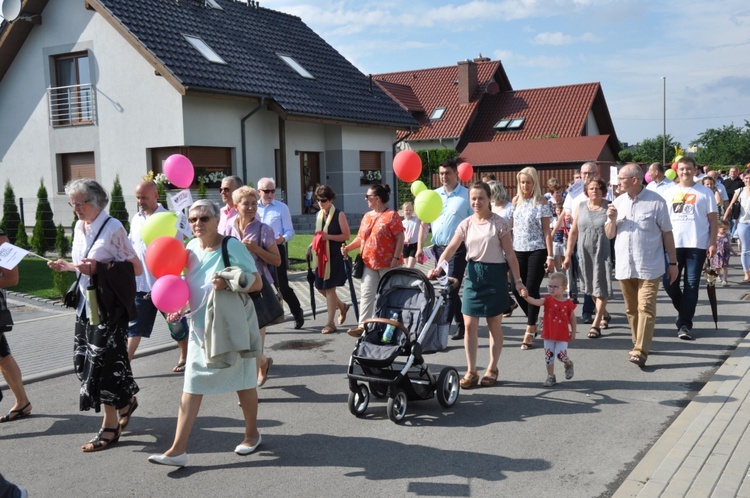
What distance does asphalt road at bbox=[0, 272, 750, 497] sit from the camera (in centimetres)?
456

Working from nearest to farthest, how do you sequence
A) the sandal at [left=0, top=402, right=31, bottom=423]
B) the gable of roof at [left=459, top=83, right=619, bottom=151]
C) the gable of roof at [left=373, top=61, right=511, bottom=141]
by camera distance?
the sandal at [left=0, top=402, right=31, bottom=423]
the gable of roof at [left=459, top=83, right=619, bottom=151]
the gable of roof at [left=373, top=61, right=511, bottom=141]

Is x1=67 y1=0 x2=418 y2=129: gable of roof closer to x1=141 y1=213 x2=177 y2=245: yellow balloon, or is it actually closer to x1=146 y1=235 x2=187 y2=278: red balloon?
x1=141 y1=213 x2=177 y2=245: yellow balloon

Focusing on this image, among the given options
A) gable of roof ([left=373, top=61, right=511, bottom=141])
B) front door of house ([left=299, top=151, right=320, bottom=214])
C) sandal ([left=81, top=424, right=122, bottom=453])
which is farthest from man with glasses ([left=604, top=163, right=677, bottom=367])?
gable of roof ([left=373, top=61, right=511, bottom=141])

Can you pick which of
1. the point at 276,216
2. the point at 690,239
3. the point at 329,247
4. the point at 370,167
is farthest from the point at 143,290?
the point at 370,167

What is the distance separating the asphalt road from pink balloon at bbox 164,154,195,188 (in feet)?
6.45

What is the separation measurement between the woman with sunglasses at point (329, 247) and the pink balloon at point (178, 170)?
1.86m

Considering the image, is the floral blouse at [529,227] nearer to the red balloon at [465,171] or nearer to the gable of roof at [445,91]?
the red balloon at [465,171]

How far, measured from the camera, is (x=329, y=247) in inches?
369

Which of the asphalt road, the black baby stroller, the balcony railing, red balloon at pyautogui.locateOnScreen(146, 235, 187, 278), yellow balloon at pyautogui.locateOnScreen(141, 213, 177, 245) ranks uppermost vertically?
the balcony railing

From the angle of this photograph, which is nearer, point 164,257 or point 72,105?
point 164,257

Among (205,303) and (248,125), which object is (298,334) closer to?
(205,303)

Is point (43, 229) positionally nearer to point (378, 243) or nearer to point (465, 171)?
point (465, 171)

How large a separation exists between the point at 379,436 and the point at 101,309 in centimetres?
216

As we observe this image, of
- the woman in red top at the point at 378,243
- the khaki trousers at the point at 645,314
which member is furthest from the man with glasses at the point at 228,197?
the khaki trousers at the point at 645,314
